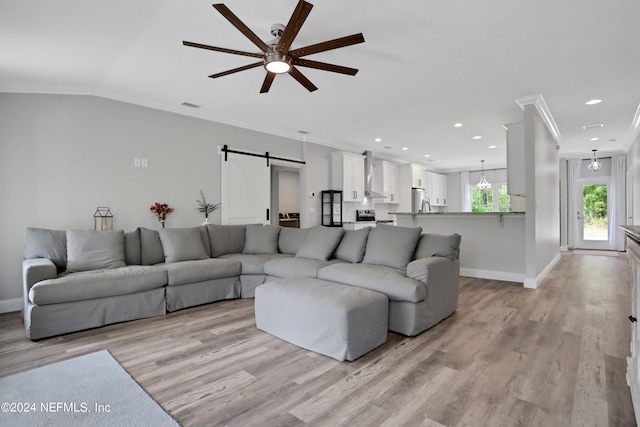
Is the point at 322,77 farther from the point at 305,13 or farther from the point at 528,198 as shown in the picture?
the point at 528,198

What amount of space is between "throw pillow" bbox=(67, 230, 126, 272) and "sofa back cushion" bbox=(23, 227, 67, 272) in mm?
93

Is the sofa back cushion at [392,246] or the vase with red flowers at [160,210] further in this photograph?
the vase with red flowers at [160,210]

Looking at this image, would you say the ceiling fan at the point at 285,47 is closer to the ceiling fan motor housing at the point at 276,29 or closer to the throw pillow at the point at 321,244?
the ceiling fan motor housing at the point at 276,29

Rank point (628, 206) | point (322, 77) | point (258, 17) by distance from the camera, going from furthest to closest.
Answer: point (628, 206) → point (322, 77) → point (258, 17)

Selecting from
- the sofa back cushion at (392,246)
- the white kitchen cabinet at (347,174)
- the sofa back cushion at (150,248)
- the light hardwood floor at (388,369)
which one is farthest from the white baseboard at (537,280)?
the sofa back cushion at (150,248)

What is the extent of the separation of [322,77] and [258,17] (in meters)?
1.22

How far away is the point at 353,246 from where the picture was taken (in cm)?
376

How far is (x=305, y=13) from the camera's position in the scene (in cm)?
201

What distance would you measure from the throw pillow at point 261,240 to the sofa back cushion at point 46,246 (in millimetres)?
2063

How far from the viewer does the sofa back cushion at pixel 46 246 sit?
3.21 meters

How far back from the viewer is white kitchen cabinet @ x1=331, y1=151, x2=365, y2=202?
7012 millimetres

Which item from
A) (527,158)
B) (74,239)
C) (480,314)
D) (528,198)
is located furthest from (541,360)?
(74,239)

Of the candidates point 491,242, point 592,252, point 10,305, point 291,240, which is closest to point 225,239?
point 291,240

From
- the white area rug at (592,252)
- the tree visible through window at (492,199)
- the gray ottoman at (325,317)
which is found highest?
A: the tree visible through window at (492,199)
